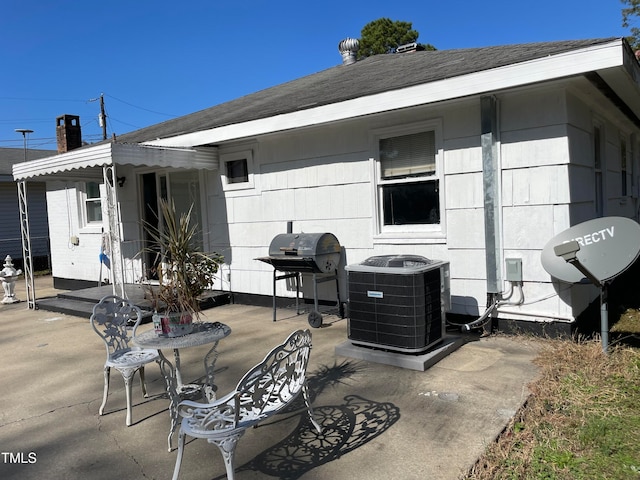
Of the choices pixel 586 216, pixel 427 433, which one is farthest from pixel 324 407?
pixel 586 216

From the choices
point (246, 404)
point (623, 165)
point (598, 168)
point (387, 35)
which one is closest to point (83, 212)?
point (246, 404)

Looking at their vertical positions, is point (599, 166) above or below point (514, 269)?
above

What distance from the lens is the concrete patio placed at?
2.92 m

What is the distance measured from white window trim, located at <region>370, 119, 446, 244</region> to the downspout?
0.54 m

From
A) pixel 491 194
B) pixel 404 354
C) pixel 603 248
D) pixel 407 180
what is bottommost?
pixel 404 354

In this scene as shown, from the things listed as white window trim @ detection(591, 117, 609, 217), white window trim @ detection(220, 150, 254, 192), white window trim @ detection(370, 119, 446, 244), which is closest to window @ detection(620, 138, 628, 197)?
white window trim @ detection(591, 117, 609, 217)

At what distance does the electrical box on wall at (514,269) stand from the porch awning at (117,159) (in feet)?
16.2

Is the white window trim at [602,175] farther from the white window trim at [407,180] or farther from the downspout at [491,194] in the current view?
the white window trim at [407,180]

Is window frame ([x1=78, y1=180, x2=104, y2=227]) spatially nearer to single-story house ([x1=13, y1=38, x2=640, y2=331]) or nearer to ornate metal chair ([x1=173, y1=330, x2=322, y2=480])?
single-story house ([x1=13, y1=38, x2=640, y2=331])

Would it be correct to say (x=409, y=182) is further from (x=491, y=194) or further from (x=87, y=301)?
(x=87, y=301)

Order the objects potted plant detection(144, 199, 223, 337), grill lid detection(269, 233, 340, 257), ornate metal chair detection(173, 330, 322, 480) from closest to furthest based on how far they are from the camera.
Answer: ornate metal chair detection(173, 330, 322, 480), potted plant detection(144, 199, 223, 337), grill lid detection(269, 233, 340, 257)

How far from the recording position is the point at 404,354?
4598 mm

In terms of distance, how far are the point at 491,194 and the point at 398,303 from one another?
1828 mm

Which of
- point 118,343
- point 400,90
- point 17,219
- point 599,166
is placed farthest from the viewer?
point 17,219
